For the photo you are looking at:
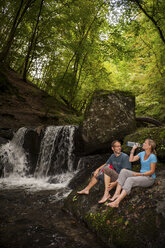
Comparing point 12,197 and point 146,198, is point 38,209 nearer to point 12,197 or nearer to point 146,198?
point 12,197

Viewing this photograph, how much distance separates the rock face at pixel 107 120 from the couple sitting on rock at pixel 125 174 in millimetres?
3011

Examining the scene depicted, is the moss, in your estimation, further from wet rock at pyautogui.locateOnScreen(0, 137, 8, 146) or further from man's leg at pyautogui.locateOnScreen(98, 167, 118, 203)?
man's leg at pyautogui.locateOnScreen(98, 167, 118, 203)

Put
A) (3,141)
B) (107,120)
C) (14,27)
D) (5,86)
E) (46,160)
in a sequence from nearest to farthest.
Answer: (107,120)
(46,160)
(3,141)
(14,27)
(5,86)

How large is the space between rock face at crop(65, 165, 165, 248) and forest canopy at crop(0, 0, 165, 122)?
5898 mm

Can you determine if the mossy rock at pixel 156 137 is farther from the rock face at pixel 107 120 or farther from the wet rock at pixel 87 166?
the wet rock at pixel 87 166

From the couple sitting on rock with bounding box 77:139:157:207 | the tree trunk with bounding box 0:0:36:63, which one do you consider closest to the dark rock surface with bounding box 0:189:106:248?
the couple sitting on rock with bounding box 77:139:157:207

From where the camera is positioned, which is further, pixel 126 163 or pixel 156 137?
pixel 156 137

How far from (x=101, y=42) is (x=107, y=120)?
6251 millimetres

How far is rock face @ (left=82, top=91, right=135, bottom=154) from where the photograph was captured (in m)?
6.92

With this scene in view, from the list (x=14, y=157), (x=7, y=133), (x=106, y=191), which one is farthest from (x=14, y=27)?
(x=106, y=191)

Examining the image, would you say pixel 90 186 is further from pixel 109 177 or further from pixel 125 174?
pixel 125 174

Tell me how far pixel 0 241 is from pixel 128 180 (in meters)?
2.51

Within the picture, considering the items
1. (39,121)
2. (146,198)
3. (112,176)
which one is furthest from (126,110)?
(39,121)

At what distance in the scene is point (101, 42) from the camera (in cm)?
1048
